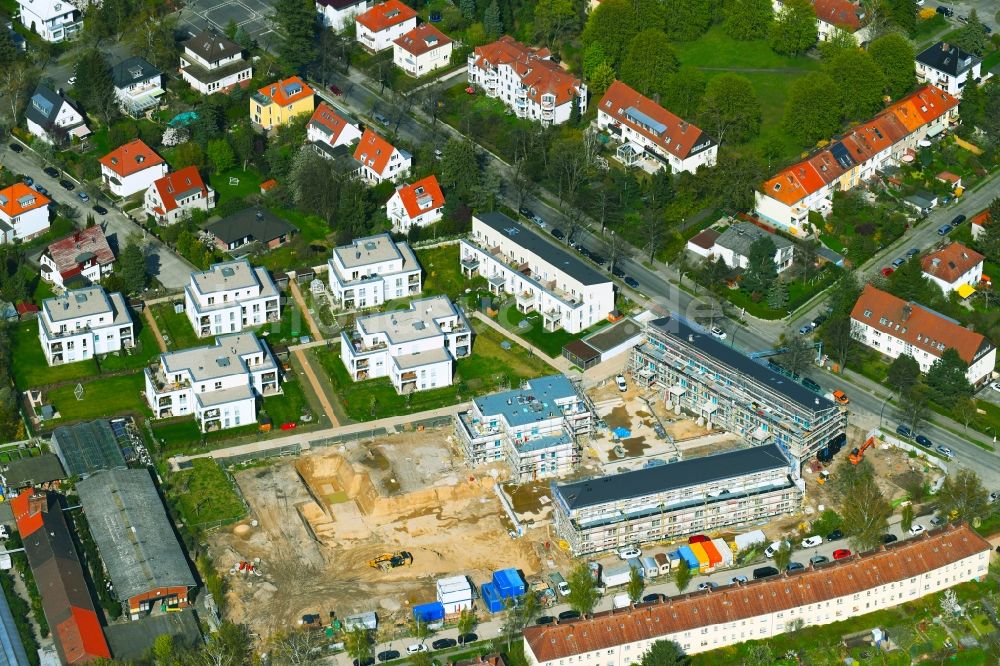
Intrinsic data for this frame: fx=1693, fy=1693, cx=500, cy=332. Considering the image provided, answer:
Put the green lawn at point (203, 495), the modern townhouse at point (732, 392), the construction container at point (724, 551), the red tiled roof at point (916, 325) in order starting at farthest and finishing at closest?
1. the red tiled roof at point (916, 325)
2. the modern townhouse at point (732, 392)
3. the green lawn at point (203, 495)
4. the construction container at point (724, 551)

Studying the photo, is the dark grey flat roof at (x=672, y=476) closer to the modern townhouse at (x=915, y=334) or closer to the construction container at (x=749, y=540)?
the construction container at (x=749, y=540)

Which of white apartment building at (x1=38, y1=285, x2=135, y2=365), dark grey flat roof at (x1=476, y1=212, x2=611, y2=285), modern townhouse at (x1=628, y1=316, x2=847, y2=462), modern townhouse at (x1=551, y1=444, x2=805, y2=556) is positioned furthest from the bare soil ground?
dark grey flat roof at (x1=476, y1=212, x2=611, y2=285)

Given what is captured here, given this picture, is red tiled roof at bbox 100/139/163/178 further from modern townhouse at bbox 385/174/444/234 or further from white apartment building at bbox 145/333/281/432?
white apartment building at bbox 145/333/281/432

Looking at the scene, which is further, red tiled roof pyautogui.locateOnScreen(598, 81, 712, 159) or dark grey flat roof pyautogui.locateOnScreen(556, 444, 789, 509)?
red tiled roof pyautogui.locateOnScreen(598, 81, 712, 159)

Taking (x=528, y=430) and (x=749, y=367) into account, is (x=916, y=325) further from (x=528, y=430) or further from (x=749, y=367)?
(x=528, y=430)

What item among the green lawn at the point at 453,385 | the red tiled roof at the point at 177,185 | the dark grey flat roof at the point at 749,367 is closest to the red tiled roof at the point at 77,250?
the red tiled roof at the point at 177,185

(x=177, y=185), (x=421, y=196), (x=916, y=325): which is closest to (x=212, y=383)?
(x=177, y=185)

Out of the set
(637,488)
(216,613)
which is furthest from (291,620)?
(637,488)
